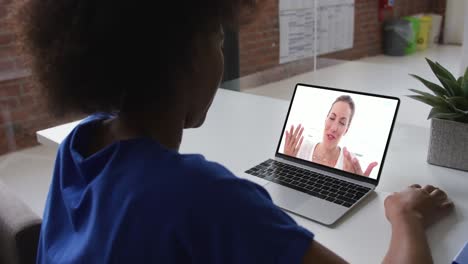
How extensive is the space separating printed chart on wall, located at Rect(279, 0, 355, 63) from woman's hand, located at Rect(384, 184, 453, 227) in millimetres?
2247

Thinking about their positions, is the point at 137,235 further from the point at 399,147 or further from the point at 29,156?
the point at 29,156

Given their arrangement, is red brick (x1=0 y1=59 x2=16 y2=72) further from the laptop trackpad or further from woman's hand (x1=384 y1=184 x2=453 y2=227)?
woman's hand (x1=384 y1=184 x2=453 y2=227)

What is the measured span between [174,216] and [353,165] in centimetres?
68

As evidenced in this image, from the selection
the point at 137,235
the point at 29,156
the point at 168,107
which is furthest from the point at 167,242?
the point at 29,156

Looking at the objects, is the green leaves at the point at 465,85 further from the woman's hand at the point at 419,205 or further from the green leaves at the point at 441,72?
the woman's hand at the point at 419,205

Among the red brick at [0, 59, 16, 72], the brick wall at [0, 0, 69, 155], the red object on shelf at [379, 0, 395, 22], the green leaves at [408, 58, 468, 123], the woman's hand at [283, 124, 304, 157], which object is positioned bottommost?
the brick wall at [0, 0, 69, 155]

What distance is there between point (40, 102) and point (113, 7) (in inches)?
10.0

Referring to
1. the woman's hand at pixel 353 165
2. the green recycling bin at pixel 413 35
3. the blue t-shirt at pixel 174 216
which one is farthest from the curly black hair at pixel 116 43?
the green recycling bin at pixel 413 35

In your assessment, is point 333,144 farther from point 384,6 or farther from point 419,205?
point 384,6

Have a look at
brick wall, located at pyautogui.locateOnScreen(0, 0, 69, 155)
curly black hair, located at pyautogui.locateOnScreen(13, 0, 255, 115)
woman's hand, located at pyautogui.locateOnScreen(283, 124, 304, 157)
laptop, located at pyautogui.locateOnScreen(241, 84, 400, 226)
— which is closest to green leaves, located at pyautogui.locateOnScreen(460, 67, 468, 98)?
laptop, located at pyautogui.locateOnScreen(241, 84, 400, 226)

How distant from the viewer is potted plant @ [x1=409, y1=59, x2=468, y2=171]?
3.72ft

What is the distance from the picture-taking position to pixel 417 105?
2068 millimetres

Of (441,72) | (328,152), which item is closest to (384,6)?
(441,72)

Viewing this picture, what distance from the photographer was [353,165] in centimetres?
111
